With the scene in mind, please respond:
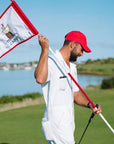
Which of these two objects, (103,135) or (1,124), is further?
(1,124)

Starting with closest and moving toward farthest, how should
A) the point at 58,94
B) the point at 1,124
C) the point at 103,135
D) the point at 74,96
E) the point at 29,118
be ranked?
the point at 58,94 → the point at 74,96 → the point at 103,135 → the point at 1,124 → the point at 29,118

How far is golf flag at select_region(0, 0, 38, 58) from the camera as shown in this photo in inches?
160

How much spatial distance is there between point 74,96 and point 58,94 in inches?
22.5

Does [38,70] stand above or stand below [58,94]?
above

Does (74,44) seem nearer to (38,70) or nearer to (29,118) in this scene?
(38,70)

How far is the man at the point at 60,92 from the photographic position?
11.5 ft

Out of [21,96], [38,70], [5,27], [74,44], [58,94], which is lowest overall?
[21,96]

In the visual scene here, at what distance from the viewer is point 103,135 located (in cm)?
727

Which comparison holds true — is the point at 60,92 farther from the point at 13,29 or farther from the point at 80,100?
the point at 13,29

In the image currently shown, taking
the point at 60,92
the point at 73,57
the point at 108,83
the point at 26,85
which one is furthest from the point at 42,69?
the point at 26,85

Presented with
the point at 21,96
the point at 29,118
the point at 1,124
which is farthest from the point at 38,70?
the point at 21,96

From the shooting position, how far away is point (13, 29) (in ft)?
Result: 13.5

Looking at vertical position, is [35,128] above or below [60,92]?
below

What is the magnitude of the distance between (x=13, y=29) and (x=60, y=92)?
1068 mm
